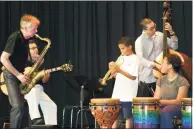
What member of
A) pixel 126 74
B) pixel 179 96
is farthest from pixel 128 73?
pixel 179 96

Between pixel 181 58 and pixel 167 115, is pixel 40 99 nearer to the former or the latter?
pixel 181 58

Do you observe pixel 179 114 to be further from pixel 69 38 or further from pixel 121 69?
pixel 69 38

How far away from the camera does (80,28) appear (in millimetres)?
8477

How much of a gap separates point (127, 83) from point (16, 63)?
154 centimetres

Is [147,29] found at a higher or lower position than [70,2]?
lower

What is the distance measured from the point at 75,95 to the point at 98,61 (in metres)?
0.77

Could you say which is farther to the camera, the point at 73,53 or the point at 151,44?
the point at 73,53

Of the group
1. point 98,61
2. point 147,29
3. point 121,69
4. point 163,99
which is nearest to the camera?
point 163,99

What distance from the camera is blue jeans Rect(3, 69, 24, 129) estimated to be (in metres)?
5.30

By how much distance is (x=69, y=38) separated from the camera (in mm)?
8508

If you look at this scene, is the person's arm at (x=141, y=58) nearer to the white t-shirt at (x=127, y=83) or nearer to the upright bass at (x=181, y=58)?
the upright bass at (x=181, y=58)

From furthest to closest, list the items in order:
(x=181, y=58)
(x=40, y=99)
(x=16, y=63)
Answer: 1. (x=40, y=99)
2. (x=181, y=58)
3. (x=16, y=63)

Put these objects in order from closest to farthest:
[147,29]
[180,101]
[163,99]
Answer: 1. [180,101]
2. [163,99]
3. [147,29]

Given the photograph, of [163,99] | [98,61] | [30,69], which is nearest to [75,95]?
[98,61]
